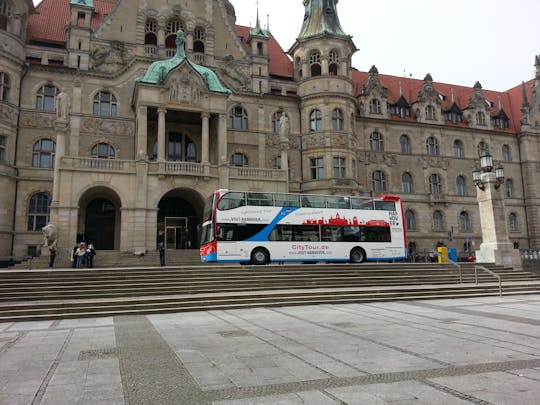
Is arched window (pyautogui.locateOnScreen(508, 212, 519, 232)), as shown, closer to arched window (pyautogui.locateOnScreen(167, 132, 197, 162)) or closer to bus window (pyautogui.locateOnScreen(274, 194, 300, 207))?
bus window (pyautogui.locateOnScreen(274, 194, 300, 207))

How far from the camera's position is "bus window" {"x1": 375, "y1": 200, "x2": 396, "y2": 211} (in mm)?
26186

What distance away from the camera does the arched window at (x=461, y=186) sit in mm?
46375

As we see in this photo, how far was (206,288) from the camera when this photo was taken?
17.5m

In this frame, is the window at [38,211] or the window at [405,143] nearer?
the window at [38,211]

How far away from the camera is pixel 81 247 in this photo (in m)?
23.1

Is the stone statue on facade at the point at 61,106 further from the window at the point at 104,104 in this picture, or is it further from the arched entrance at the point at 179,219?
the arched entrance at the point at 179,219

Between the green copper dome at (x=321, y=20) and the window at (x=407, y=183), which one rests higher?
the green copper dome at (x=321, y=20)

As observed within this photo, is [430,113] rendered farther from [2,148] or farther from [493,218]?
[2,148]

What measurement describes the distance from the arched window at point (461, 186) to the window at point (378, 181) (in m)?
9.51

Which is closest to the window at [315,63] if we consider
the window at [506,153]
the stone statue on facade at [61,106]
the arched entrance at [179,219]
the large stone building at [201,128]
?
the large stone building at [201,128]

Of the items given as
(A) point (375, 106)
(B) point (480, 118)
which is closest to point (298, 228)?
(A) point (375, 106)

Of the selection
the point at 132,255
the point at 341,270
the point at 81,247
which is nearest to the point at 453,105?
the point at 341,270

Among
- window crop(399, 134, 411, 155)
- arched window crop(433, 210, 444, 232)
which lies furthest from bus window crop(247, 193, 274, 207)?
arched window crop(433, 210, 444, 232)

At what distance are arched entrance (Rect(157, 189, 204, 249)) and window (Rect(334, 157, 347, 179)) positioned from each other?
42.7 feet
